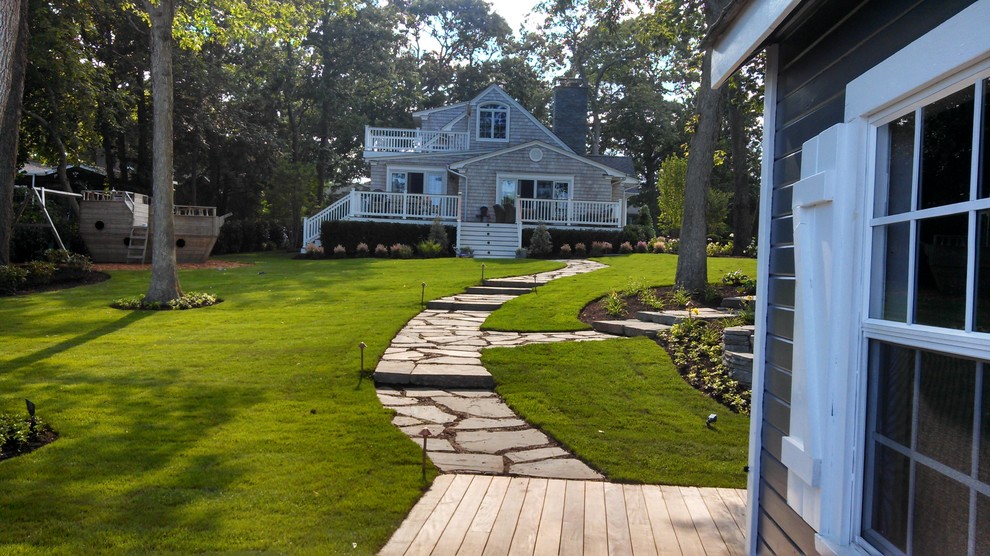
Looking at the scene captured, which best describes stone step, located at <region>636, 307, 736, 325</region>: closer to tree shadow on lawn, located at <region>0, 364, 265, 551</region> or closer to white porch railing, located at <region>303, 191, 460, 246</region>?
tree shadow on lawn, located at <region>0, 364, 265, 551</region>

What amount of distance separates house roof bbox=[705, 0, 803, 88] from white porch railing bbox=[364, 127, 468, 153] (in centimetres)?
2254

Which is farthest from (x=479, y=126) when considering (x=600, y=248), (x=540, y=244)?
(x=600, y=248)

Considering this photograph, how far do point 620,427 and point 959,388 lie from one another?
390 cm

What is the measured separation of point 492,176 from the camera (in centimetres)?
2409

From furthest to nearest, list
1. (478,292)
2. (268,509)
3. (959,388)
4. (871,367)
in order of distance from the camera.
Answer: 1. (478,292)
2. (268,509)
3. (871,367)
4. (959,388)

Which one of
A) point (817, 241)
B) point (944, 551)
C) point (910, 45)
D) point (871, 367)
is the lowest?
point (944, 551)

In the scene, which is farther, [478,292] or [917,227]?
[478,292]

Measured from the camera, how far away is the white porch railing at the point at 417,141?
82.8 ft

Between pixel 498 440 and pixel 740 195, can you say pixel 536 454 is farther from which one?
pixel 740 195

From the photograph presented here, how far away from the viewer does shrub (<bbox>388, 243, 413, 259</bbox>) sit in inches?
813

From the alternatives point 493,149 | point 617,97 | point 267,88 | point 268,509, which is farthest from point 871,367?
point 617,97

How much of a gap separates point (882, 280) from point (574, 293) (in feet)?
32.6

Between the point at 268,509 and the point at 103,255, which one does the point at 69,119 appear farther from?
the point at 268,509

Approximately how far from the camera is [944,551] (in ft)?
5.58
